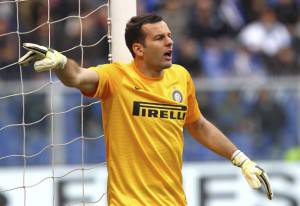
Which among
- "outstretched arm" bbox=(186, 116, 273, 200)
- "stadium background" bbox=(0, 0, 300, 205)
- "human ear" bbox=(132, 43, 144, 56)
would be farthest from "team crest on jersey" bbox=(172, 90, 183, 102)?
"stadium background" bbox=(0, 0, 300, 205)

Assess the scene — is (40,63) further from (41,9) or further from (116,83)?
(41,9)

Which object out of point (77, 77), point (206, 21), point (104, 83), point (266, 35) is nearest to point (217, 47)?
point (206, 21)

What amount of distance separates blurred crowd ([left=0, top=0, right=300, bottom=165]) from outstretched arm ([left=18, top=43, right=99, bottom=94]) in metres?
4.49

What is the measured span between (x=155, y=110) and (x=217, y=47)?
20.7 ft

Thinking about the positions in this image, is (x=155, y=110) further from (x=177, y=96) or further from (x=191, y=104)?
(x=191, y=104)

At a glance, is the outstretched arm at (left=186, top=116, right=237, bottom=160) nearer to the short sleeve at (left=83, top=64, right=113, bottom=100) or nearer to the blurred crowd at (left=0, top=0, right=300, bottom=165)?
the short sleeve at (left=83, top=64, right=113, bottom=100)

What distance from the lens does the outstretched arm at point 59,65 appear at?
5.44 m

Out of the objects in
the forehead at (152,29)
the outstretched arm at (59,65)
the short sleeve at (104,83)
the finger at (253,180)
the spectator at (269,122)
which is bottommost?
the spectator at (269,122)

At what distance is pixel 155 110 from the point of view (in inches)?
239

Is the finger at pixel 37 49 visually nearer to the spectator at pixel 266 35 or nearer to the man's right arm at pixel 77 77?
the man's right arm at pixel 77 77

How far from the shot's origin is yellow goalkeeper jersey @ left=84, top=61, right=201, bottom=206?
19.7 feet

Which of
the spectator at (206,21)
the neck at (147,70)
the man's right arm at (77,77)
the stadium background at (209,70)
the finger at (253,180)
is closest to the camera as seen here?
the man's right arm at (77,77)

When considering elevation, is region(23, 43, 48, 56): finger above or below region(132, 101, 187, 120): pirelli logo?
above

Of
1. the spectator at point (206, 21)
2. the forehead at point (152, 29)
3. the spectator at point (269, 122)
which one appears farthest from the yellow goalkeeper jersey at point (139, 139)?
the spectator at point (206, 21)
